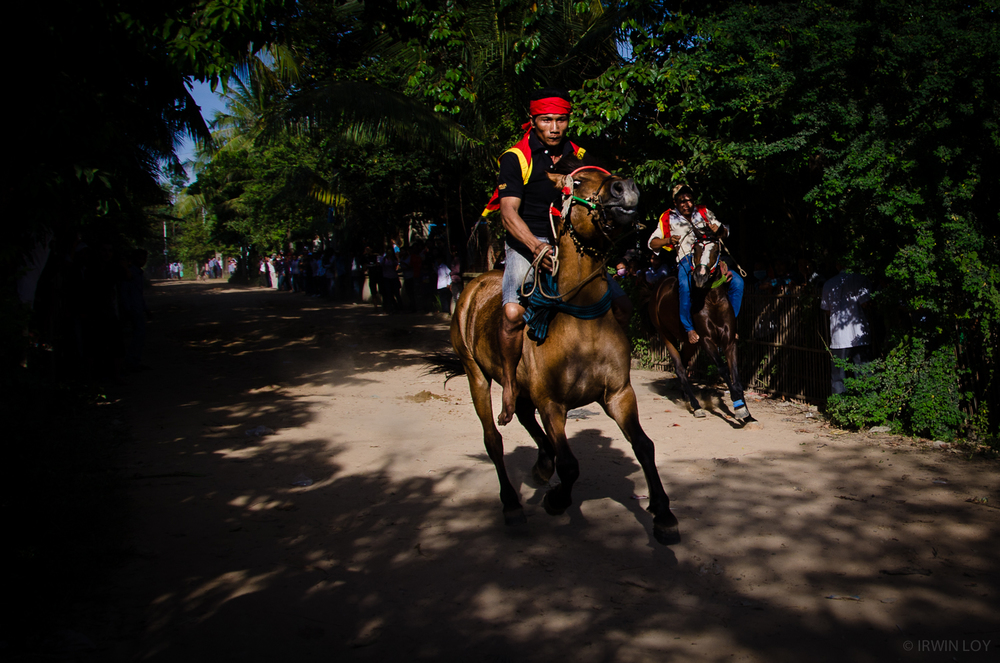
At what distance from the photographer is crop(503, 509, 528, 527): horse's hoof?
186 inches

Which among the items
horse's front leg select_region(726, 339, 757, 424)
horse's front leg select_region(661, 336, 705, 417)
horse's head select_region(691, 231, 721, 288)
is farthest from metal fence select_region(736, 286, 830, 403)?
horse's head select_region(691, 231, 721, 288)

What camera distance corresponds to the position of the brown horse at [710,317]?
25.3ft

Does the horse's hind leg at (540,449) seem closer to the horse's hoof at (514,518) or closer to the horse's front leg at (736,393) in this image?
the horse's hoof at (514,518)

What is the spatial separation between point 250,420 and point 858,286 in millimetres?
6746

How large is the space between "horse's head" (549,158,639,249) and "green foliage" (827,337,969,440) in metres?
3.90

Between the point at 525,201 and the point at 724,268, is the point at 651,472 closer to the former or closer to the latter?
the point at 525,201

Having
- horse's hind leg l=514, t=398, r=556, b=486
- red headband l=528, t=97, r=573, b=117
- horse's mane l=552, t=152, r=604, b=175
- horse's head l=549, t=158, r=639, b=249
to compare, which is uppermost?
red headband l=528, t=97, r=573, b=117

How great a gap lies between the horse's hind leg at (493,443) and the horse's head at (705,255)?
3322 mm

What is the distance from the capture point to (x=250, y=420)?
8.09 meters

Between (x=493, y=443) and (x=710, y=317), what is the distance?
13.0 feet

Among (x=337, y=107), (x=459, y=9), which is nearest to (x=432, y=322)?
(x=337, y=107)

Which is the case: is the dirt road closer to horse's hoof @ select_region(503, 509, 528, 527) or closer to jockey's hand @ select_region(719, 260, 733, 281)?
horse's hoof @ select_region(503, 509, 528, 527)

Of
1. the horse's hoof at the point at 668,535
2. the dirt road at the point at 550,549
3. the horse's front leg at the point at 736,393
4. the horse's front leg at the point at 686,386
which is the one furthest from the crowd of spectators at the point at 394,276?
the horse's hoof at the point at 668,535

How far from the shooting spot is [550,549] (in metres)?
4.42
